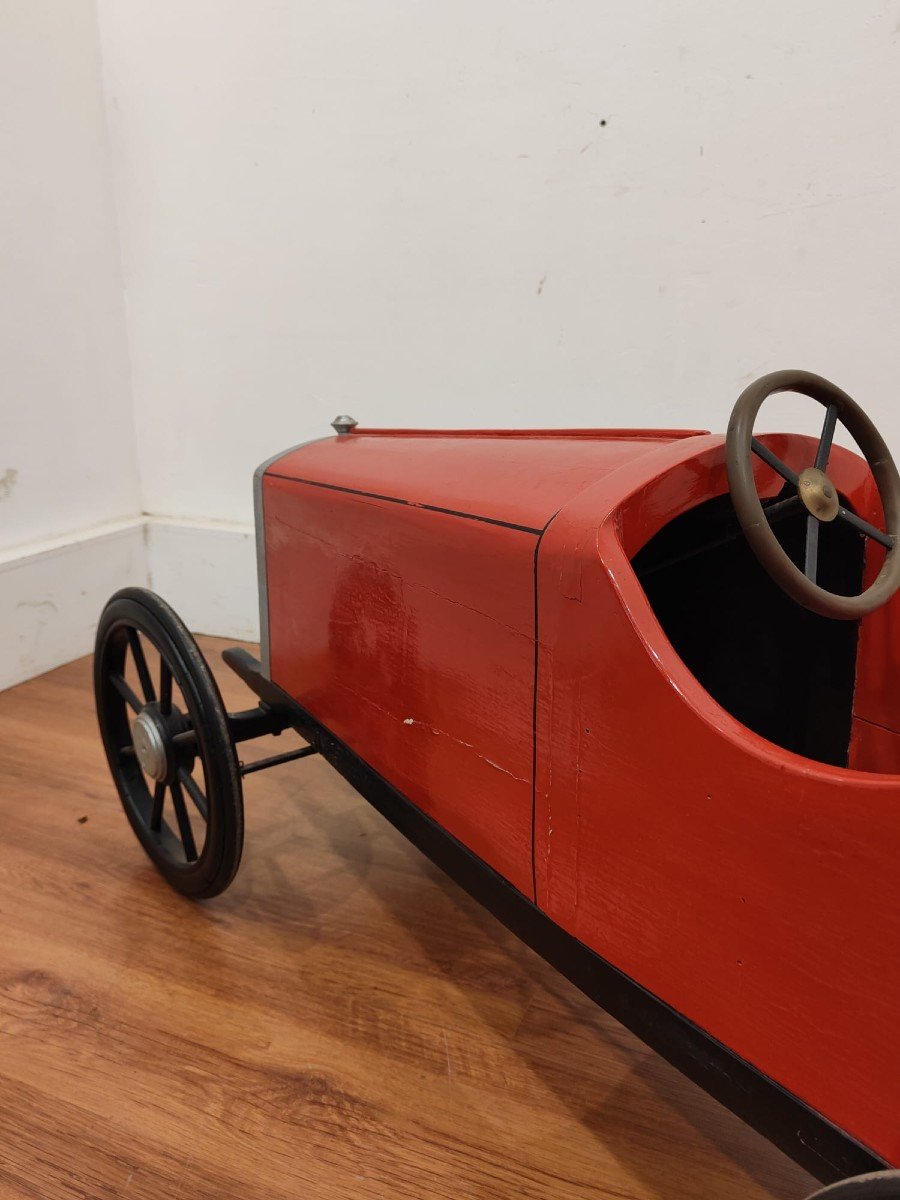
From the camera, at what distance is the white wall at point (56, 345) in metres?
2.51

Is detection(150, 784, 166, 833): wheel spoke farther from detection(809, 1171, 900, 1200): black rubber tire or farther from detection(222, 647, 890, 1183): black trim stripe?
detection(809, 1171, 900, 1200): black rubber tire

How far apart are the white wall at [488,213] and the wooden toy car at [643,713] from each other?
0.96 m

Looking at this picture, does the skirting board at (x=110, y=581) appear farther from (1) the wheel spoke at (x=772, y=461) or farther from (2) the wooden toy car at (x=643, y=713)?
(1) the wheel spoke at (x=772, y=461)

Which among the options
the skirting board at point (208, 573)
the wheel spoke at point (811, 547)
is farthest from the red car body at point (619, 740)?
the skirting board at point (208, 573)

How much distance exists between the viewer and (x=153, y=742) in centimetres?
151

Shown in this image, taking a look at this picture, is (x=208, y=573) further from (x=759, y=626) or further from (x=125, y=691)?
(x=759, y=626)

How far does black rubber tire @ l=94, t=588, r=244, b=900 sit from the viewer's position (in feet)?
4.62

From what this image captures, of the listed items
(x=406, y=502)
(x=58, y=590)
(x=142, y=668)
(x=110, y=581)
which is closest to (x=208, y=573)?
(x=110, y=581)

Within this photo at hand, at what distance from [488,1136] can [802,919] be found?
2.09 ft

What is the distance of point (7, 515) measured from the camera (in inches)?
102

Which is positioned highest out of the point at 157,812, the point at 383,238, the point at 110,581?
the point at 383,238

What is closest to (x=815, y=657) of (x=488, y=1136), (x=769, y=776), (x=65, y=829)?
(x=769, y=776)

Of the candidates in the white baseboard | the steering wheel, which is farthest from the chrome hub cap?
the white baseboard

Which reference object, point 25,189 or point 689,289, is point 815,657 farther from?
point 25,189
